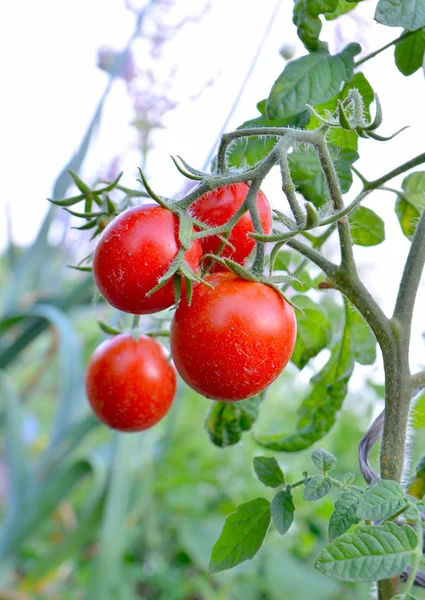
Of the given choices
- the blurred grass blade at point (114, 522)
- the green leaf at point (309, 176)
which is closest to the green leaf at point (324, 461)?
the green leaf at point (309, 176)

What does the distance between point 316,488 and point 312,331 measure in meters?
0.27

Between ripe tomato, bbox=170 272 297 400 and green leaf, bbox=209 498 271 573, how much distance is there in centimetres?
11

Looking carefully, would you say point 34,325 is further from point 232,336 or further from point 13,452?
point 232,336

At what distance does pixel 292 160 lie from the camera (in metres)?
0.62

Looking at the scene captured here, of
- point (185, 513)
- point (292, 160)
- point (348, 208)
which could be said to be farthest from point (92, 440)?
point (348, 208)

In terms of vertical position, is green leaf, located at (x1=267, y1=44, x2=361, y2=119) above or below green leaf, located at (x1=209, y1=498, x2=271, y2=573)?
above

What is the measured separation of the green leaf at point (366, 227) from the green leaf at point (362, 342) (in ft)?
0.28

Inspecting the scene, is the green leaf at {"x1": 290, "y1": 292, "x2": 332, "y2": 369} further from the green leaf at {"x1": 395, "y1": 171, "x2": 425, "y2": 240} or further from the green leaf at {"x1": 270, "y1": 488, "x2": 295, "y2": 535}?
the green leaf at {"x1": 270, "y1": 488, "x2": 295, "y2": 535}

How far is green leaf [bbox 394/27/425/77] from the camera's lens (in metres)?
0.59

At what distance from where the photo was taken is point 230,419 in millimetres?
664

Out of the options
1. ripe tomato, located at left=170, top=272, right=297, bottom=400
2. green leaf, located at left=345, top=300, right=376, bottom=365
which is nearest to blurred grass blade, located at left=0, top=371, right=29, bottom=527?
green leaf, located at left=345, top=300, right=376, bottom=365

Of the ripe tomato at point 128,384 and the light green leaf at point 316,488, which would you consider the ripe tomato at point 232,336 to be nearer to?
the light green leaf at point 316,488

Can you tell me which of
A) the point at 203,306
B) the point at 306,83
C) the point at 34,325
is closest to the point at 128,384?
the point at 203,306

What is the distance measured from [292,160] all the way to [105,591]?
1.22 m
